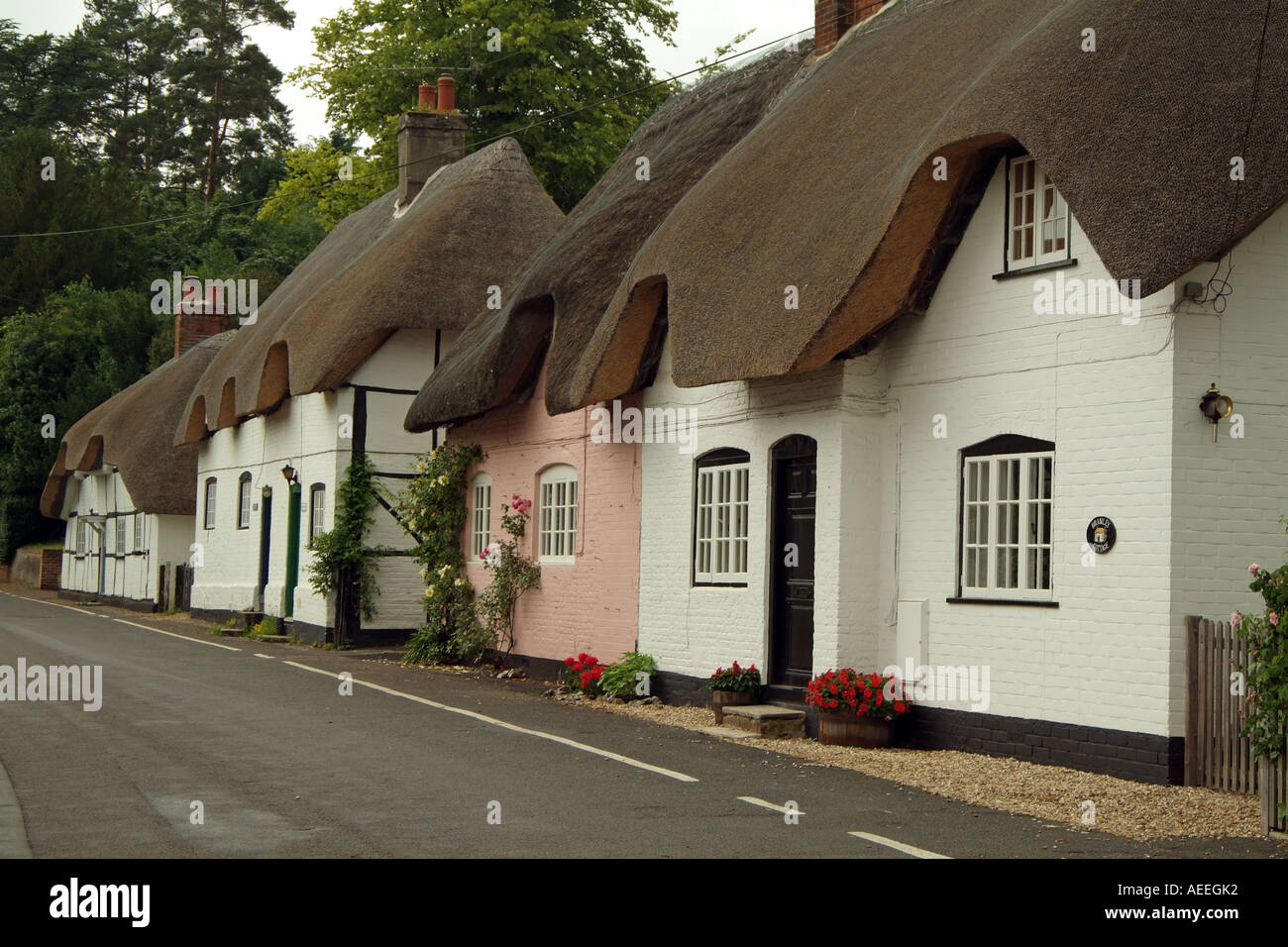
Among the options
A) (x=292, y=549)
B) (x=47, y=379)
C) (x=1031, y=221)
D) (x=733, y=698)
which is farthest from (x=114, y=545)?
(x=1031, y=221)

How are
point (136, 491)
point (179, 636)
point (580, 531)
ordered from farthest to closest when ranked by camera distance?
1. point (136, 491)
2. point (179, 636)
3. point (580, 531)

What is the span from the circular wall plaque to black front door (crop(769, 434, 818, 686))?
313 cm

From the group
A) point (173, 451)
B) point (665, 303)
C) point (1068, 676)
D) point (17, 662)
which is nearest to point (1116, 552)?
point (1068, 676)

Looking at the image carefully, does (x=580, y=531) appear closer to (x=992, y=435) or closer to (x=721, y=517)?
(x=721, y=517)

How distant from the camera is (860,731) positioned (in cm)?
1228

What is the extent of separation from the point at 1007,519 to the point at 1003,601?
674 mm

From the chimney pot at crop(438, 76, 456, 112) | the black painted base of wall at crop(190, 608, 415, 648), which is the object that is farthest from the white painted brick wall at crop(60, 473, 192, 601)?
the chimney pot at crop(438, 76, 456, 112)

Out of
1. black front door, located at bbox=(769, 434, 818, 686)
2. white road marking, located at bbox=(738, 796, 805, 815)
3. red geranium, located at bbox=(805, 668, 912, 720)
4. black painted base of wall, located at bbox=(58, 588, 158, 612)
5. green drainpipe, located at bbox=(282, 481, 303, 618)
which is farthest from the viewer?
black painted base of wall, located at bbox=(58, 588, 158, 612)

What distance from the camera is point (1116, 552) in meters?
10.6

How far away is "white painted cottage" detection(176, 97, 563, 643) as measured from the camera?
926 inches

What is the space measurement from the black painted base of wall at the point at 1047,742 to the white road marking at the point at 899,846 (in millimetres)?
2852

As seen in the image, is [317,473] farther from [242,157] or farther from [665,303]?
[242,157]

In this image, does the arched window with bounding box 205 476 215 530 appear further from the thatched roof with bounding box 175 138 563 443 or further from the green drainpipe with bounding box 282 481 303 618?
the green drainpipe with bounding box 282 481 303 618

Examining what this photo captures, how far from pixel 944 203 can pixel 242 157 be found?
53752 mm
